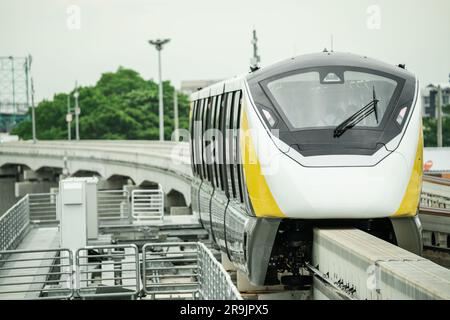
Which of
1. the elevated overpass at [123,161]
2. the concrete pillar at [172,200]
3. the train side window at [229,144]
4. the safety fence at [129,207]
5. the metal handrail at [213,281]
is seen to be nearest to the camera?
the metal handrail at [213,281]

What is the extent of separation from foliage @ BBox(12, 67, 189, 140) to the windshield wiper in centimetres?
10024

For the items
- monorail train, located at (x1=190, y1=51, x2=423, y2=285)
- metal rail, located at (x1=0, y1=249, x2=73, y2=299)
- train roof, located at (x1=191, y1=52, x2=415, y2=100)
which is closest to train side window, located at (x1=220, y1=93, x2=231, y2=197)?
monorail train, located at (x1=190, y1=51, x2=423, y2=285)

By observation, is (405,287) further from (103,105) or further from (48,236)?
(103,105)

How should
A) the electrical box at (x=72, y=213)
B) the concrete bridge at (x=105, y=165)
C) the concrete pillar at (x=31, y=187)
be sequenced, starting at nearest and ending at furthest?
the electrical box at (x=72, y=213) → the concrete bridge at (x=105, y=165) → the concrete pillar at (x=31, y=187)

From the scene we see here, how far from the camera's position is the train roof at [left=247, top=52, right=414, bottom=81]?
16.3m

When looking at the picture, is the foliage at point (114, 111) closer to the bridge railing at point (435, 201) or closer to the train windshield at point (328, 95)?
the bridge railing at point (435, 201)

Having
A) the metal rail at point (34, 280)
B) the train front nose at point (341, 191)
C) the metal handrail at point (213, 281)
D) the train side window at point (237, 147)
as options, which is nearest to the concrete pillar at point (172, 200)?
the metal rail at point (34, 280)

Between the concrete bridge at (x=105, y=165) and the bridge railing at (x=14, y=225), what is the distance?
11.1 metres

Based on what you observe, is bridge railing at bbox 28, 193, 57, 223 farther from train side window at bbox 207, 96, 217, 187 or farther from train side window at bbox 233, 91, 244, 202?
train side window at bbox 233, 91, 244, 202

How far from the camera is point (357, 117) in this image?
627 inches

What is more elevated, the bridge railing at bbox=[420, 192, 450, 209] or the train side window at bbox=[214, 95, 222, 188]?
the train side window at bbox=[214, 95, 222, 188]

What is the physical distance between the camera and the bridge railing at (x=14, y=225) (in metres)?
27.2

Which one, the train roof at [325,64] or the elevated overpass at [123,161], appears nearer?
the train roof at [325,64]

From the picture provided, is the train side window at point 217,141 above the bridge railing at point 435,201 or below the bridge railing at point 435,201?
above
